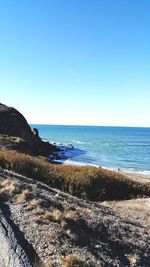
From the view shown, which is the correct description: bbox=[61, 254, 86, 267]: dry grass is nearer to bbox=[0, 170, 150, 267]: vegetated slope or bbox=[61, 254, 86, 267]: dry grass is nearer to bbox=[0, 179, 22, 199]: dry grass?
bbox=[0, 170, 150, 267]: vegetated slope

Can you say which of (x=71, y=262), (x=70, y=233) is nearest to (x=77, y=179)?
(x=70, y=233)

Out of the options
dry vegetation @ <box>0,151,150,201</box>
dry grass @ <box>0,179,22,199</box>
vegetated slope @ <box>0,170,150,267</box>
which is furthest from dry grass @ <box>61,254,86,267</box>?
dry vegetation @ <box>0,151,150,201</box>

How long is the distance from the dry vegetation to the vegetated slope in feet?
26.1

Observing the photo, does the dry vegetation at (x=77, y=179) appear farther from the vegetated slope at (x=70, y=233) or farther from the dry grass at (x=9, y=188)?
the vegetated slope at (x=70, y=233)

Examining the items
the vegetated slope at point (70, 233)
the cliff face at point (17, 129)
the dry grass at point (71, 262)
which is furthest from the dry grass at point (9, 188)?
the cliff face at point (17, 129)

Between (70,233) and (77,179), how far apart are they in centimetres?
1304

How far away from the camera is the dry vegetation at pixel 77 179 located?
74.6 feet

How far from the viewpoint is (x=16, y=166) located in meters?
22.8

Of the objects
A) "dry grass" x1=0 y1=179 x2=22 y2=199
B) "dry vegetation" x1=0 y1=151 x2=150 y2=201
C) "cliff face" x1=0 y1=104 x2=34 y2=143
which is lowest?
"dry vegetation" x1=0 y1=151 x2=150 y2=201

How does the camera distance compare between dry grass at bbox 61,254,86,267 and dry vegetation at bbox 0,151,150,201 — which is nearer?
dry grass at bbox 61,254,86,267

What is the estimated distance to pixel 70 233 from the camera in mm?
10305

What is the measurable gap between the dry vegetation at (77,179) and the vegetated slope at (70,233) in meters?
7.97

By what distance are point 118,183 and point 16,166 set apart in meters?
6.66

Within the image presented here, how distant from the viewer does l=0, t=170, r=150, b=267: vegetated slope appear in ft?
29.6
